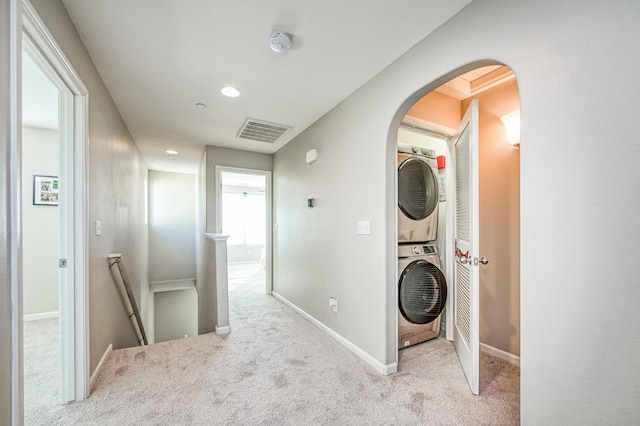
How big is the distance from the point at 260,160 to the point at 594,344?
4.19 metres

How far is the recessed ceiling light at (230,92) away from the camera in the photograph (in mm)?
2309

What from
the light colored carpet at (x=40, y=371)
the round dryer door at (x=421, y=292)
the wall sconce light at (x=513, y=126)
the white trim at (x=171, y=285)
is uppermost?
the wall sconce light at (x=513, y=126)

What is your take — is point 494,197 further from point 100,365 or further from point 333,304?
point 100,365

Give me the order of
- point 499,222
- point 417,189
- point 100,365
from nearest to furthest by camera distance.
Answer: point 100,365 < point 499,222 < point 417,189

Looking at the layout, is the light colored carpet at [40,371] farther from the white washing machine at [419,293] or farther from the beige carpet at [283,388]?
the white washing machine at [419,293]

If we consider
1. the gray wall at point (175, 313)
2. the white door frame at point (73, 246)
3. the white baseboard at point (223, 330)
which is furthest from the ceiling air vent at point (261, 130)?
the gray wall at point (175, 313)

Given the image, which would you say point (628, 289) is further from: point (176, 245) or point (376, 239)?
point (176, 245)

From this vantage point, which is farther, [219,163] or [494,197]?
[219,163]

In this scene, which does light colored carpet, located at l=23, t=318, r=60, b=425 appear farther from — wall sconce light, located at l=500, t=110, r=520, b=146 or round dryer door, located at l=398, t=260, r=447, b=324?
wall sconce light, located at l=500, t=110, r=520, b=146

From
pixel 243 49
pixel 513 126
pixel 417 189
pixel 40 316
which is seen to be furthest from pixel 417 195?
pixel 40 316

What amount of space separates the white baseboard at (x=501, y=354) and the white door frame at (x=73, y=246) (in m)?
3.08

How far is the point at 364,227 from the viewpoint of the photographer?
2227 mm

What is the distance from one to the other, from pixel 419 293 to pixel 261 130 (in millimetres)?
2634

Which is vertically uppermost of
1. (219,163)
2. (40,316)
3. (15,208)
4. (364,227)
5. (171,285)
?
(219,163)
